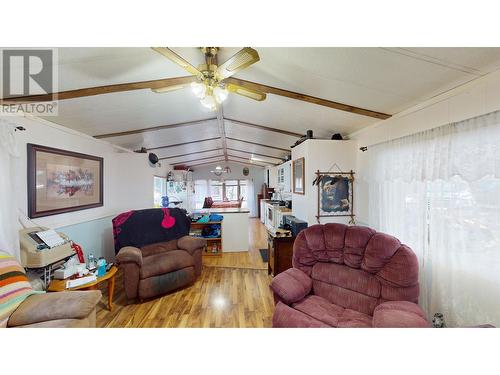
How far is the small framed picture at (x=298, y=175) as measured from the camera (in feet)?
10.4

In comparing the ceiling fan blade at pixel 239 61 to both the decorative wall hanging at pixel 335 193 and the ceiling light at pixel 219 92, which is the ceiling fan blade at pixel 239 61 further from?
the decorative wall hanging at pixel 335 193

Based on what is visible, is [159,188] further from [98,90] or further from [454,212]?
[454,212]

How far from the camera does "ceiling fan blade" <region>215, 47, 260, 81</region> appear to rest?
48.6 inches

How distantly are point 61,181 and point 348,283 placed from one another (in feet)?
11.1

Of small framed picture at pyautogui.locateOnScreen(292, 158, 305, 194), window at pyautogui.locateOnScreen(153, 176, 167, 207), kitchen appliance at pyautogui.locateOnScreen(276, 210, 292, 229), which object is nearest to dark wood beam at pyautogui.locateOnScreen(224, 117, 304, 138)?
small framed picture at pyautogui.locateOnScreen(292, 158, 305, 194)

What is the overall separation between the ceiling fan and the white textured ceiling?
20cm

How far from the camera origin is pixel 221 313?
2219 millimetres

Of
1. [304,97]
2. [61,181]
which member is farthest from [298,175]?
[61,181]

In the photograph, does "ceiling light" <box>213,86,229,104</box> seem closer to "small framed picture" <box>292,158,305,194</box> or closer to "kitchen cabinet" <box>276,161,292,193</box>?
"small framed picture" <box>292,158,305,194</box>

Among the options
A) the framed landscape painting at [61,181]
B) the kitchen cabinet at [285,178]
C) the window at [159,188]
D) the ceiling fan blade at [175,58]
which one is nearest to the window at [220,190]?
the window at [159,188]

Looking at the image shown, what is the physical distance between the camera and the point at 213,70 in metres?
1.51

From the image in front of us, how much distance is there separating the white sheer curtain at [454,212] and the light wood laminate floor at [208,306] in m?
1.61
